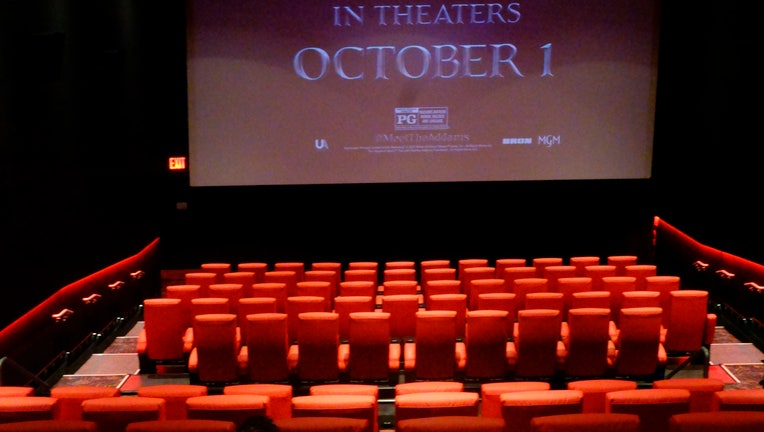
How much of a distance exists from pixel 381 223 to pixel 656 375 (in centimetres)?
535

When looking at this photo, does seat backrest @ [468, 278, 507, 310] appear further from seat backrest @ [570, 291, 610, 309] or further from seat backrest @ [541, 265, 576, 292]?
seat backrest @ [570, 291, 610, 309]

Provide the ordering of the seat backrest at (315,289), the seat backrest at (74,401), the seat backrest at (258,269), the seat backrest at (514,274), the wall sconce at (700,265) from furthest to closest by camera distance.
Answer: the wall sconce at (700,265)
the seat backrest at (258,269)
the seat backrest at (514,274)
the seat backrest at (315,289)
the seat backrest at (74,401)

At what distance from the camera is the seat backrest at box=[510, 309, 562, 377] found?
507 cm

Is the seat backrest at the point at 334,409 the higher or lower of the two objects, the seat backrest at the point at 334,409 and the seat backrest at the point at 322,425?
the lower

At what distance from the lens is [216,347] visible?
16.8 ft

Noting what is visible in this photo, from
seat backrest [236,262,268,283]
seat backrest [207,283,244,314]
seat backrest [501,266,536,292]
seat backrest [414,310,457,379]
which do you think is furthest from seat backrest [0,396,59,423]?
seat backrest [501,266,536,292]

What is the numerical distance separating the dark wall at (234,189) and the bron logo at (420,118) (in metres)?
0.90

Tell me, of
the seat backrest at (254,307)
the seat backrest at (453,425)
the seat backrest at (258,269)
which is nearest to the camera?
the seat backrest at (453,425)

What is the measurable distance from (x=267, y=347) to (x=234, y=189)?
5.27 meters

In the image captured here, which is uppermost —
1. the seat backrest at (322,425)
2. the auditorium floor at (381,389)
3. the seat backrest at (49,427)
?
the seat backrest at (322,425)

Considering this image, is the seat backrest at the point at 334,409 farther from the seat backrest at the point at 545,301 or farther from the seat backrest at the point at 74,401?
the seat backrest at the point at 545,301

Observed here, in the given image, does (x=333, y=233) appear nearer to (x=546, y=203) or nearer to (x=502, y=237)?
(x=502, y=237)

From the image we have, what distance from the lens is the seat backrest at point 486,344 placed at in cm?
507

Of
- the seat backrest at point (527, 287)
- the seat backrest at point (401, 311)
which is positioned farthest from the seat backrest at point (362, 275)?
the seat backrest at point (527, 287)
